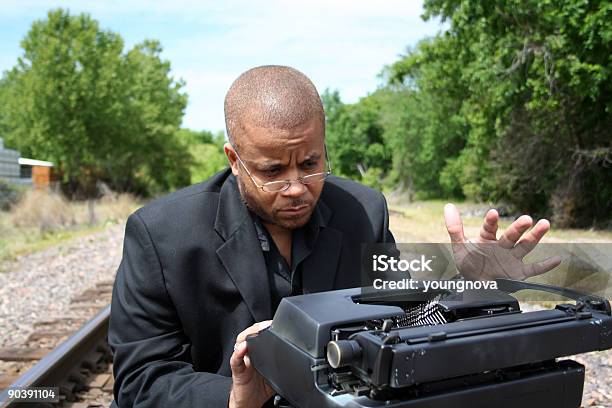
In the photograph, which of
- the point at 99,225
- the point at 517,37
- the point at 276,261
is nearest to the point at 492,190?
the point at 517,37

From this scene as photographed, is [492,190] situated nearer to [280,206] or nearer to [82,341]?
[82,341]

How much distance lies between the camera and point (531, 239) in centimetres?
170

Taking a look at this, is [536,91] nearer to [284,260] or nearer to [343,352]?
[284,260]

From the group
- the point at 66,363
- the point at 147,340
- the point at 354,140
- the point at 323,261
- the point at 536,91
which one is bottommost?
the point at 66,363

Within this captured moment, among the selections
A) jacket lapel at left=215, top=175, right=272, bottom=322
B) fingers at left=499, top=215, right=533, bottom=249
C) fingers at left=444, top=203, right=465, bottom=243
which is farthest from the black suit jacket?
fingers at left=499, top=215, right=533, bottom=249

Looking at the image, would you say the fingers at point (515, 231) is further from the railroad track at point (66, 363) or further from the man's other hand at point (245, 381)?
the railroad track at point (66, 363)

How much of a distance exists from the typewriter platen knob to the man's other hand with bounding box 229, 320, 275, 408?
363 millimetres

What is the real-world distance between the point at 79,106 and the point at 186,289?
37.1 metres

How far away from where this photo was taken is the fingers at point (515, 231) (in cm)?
165

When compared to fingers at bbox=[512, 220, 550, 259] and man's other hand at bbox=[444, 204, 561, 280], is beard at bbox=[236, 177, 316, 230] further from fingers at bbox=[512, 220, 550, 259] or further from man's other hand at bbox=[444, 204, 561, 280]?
fingers at bbox=[512, 220, 550, 259]

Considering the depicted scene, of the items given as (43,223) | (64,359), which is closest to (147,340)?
(64,359)

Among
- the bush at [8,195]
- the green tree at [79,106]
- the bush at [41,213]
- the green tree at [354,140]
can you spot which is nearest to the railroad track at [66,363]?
the bush at [41,213]

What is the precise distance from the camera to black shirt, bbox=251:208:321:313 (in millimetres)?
2072

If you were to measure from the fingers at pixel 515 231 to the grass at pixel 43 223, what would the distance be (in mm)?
11960
